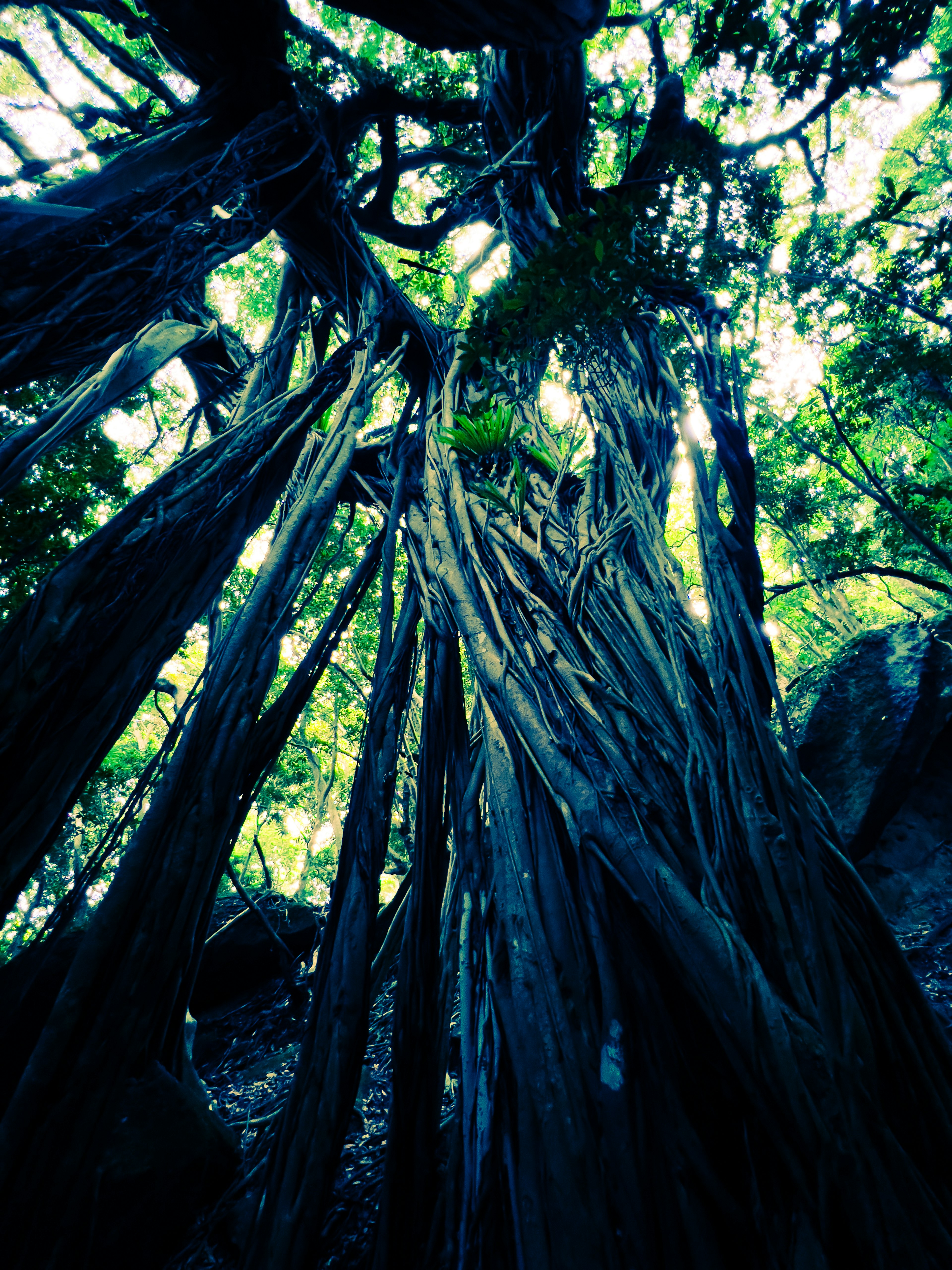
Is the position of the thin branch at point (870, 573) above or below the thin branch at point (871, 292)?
below

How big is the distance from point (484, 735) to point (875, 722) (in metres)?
2.71

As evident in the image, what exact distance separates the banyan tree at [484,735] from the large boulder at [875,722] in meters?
2.09

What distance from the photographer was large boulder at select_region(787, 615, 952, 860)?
266 centimetres

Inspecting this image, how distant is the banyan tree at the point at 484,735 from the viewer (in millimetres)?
664

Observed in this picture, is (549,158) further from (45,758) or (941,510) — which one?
(941,510)

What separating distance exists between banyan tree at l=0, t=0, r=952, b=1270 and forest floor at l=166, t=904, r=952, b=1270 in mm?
217

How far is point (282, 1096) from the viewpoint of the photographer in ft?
4.80

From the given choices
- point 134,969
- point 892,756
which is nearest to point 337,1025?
point 134,969

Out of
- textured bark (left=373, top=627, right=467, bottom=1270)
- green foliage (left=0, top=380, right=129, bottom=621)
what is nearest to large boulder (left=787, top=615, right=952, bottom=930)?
textured bark (left=373, top=627, right=467, bottom=1270)

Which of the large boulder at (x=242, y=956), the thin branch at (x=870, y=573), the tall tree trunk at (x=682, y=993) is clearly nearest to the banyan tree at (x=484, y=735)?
the tall tree trunk at (x=682, y=993)

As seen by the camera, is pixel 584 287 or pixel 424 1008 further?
pixel 584 287

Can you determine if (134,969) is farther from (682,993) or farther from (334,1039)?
(682,993)

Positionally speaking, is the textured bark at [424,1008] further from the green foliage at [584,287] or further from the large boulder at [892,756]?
the large boulder at [892,756]

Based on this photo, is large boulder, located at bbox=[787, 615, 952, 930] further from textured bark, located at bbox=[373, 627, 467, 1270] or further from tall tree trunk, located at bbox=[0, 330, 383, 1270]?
tall tree trunk, located at bbox=[0, 330, 383, 1270]
